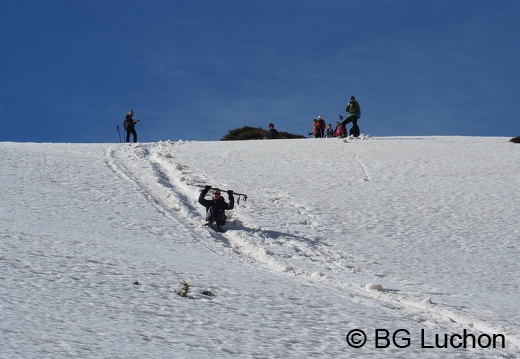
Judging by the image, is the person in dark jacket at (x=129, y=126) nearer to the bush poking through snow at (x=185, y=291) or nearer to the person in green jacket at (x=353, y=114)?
the person in green jacket at (x=353, y=114)

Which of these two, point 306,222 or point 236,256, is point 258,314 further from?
point 306,222

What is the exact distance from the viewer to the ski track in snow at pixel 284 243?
33.4 feet

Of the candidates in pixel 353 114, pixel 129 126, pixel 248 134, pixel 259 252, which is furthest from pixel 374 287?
pixel 248 134

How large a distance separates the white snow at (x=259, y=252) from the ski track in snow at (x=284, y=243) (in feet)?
0.17

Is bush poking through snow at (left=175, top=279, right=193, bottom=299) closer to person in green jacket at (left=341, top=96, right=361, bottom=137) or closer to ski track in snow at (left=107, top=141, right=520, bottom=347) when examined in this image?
ski track in snow at (left=107, top=141, right=520, bottom=347)

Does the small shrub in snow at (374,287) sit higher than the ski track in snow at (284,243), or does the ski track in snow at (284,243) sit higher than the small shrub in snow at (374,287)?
the ski track in snow at (284,243)

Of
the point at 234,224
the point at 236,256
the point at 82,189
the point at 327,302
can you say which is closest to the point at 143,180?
the point at 82,189

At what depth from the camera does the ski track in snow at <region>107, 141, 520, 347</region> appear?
401 inches

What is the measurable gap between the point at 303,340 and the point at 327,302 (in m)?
2.08

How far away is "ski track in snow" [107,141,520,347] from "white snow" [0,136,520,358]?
0.05m

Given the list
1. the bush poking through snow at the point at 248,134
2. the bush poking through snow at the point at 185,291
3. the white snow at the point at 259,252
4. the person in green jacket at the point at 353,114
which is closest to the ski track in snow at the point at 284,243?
the white snow at the point at 259,252

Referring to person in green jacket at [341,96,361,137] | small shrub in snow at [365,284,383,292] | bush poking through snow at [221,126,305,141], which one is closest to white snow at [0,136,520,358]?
small shrub in snow at [365,284,383,292]

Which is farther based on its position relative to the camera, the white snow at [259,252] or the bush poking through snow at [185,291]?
the bush poking through snow at [185,291]

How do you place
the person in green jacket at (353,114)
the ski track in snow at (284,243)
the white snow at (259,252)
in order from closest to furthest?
the white snow at (259,252) < the ski track in snow at (284,243) < the person in green jacket at (353,114)
